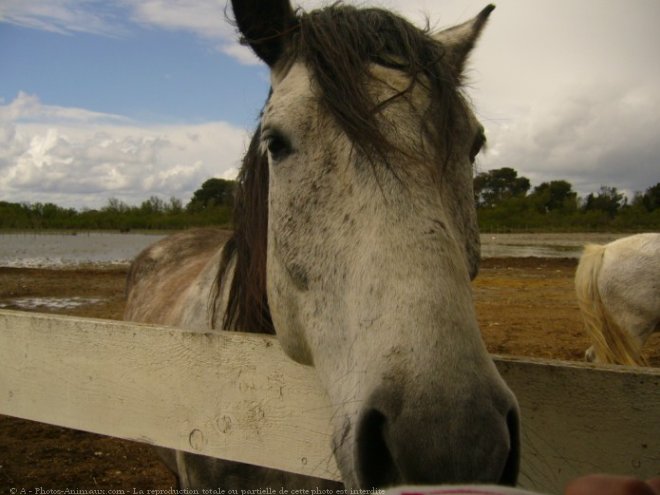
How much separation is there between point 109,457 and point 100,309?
7.10 metres

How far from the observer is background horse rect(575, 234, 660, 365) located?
6355mm

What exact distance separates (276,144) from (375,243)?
0.59 m

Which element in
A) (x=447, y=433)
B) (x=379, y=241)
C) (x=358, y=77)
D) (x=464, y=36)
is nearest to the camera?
(x=447, y=433)

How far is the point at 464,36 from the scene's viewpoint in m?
2.16

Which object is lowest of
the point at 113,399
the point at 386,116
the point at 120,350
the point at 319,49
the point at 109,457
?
the point at 109,457

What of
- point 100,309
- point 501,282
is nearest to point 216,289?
point 100,309

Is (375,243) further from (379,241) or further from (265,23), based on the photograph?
(265,23)

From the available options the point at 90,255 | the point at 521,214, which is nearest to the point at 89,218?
the point at 90,255

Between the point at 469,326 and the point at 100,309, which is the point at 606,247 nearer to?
the point at 469,326

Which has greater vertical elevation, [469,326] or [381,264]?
[381,264]

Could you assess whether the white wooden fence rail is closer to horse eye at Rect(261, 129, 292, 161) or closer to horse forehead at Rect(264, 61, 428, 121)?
horse eye at Rect(261, 129, 292, 161)

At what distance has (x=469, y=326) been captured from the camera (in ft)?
3.54

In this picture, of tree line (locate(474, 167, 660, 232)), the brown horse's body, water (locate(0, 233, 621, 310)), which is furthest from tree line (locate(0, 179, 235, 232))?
the brown horse's body

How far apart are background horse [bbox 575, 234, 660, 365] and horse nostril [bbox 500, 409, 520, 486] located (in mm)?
6093
